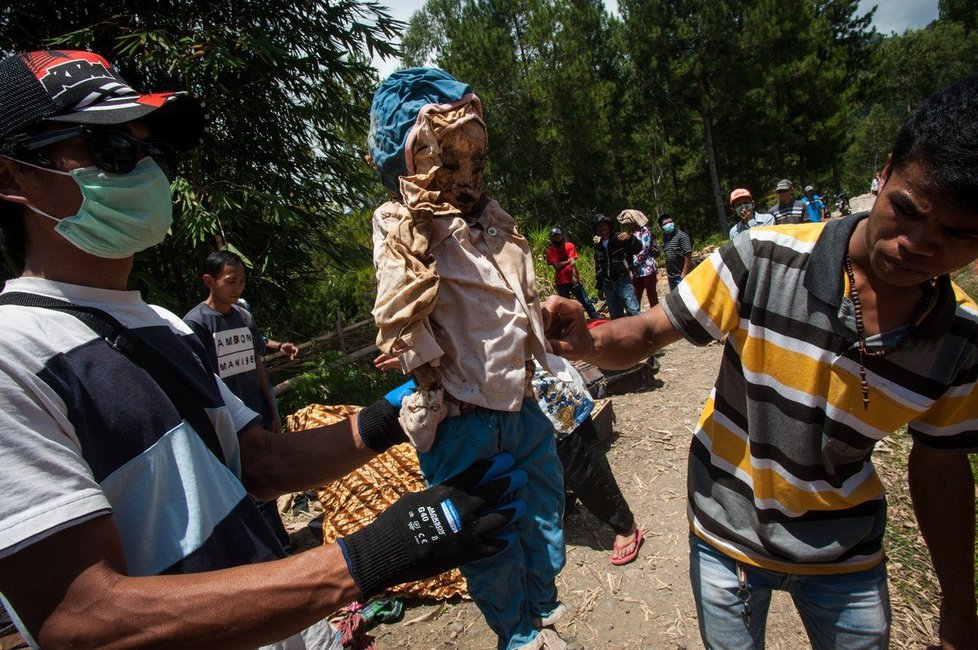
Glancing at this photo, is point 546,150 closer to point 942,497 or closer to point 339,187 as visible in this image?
point 339,187

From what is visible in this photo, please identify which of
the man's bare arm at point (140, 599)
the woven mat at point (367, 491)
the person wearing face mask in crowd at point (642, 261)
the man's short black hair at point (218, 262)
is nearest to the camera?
the man's bare arm at point (140, 599)

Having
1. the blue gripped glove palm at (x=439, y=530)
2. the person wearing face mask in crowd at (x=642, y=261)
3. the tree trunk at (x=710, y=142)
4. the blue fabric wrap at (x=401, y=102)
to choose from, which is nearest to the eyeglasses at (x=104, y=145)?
the blue fabric wrap at (x=401, y=102)

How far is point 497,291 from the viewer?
167cm

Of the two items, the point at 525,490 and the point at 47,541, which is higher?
the point at 47,541

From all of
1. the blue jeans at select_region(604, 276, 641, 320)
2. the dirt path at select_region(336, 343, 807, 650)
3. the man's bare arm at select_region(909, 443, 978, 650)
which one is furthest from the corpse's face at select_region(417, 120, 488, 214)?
the blue jeans at select_region(604, 276, 641, 320)

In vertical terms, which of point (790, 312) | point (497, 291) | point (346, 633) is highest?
point (497, 291)

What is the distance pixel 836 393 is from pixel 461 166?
133 centimetres

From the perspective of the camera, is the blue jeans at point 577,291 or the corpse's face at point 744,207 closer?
the corpse's face at point 744,207

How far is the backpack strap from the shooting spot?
1208 millimetres

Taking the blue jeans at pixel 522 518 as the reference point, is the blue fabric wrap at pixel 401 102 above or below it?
above

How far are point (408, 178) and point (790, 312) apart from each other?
1.25m

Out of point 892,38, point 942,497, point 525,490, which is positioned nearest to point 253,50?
point 525,490

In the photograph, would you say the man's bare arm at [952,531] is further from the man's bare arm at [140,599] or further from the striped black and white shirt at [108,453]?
the striped black and white shirt at [108,453]

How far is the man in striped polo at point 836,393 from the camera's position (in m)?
1.36
